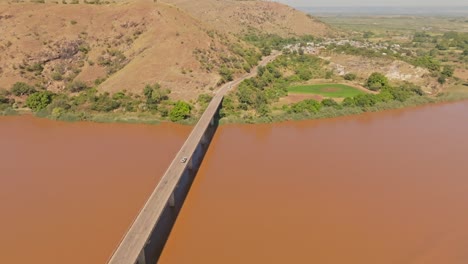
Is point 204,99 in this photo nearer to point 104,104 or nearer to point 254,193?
point 104,104

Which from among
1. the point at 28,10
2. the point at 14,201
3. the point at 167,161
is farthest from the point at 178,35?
the point at 14,201

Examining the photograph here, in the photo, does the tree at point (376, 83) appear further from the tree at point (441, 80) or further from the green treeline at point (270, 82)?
the tree at point (441, 80)

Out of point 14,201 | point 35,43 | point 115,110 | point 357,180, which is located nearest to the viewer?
point 14,201

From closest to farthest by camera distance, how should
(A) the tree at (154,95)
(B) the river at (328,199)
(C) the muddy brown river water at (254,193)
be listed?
(B) the river at (328,199)
(C) the muddy brown river water at (254,193)
(A) the tree at (154,95)

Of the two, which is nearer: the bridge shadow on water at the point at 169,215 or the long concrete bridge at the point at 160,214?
the long concrete bridge at the point at 160,214

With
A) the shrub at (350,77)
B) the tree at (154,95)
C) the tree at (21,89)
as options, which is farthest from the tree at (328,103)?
the tree at (21,89)

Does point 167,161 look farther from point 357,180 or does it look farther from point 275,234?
point 357,180

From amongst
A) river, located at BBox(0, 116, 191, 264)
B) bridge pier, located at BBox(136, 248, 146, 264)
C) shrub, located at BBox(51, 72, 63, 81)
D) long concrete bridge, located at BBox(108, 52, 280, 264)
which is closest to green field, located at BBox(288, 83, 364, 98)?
river, located at BBox(0, 116, 191, 264)

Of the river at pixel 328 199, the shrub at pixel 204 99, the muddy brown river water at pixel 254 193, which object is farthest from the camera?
the shrub at pixel 204 99
